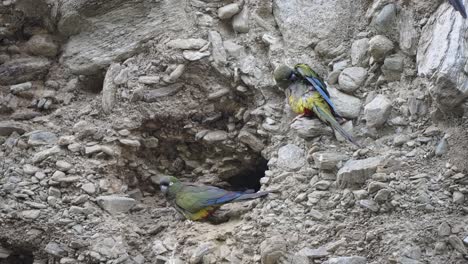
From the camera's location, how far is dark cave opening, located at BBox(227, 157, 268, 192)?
5.66 m

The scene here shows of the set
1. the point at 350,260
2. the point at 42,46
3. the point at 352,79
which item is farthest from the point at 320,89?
the point at 42,46

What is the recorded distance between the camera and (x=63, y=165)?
525cm

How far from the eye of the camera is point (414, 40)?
4.95 m

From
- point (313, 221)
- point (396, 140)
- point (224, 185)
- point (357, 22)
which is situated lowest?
point (224, 185)

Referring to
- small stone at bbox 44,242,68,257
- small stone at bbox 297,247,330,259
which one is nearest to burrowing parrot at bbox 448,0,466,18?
small stone at bbox 297,247,330,259

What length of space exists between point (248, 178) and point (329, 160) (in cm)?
110

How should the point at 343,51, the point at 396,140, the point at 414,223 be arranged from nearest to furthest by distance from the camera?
1. the point at 414,223
2. the point at 396,140
3. the point at 343,51

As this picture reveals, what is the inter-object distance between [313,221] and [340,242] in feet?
0.91

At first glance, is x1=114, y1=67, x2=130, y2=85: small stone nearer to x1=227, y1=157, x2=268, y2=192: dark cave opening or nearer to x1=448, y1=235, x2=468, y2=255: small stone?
x1=227, y1=157, x2=268, y2=192: dark cave opening

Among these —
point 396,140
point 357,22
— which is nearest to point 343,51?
point 357,22

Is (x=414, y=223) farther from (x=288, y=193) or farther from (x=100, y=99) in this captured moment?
(x=100, y=99)

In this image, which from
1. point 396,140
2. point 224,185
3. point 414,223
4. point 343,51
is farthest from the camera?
point 224,185

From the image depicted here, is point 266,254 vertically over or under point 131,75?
under

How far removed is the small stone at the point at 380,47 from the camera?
504cm
